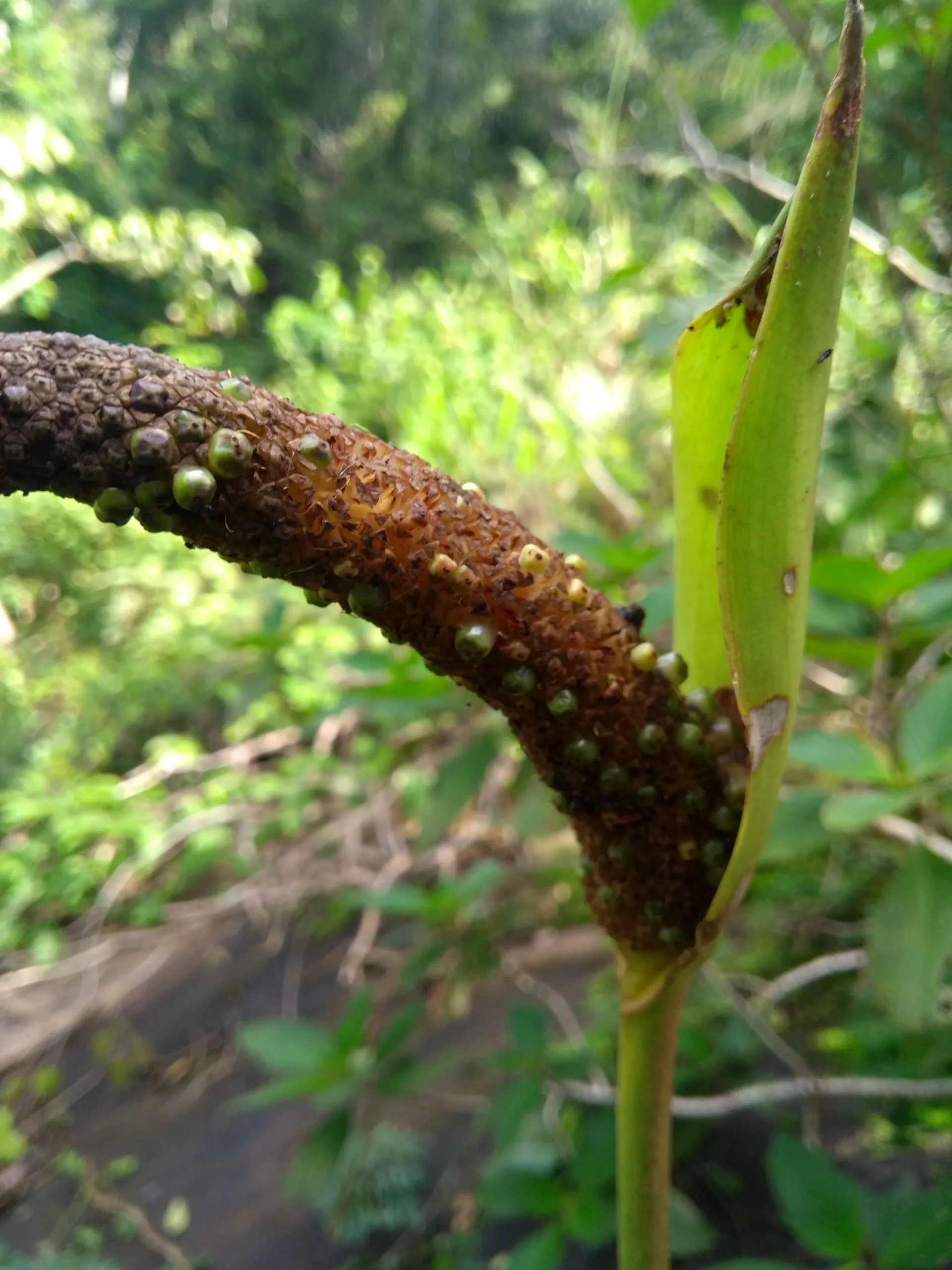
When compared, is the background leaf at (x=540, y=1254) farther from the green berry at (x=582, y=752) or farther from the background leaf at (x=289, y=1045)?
the green berry at (x=582, y=752)

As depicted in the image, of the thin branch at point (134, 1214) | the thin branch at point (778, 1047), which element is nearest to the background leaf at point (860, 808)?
the thin branch at point (778, 1047)

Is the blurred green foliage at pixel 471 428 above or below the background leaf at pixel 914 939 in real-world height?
above

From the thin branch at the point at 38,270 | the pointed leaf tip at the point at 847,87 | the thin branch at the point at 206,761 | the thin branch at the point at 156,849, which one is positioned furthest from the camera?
the thin branch at the point at 206,761

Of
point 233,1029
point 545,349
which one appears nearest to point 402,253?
point 545,349

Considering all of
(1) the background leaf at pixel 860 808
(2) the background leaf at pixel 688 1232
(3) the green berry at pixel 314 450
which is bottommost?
(2) the background leaf at pixel 688 1232

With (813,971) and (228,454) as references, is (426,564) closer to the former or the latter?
(228,454)

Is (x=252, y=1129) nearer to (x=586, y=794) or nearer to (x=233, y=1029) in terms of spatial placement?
(x=233, y=1029)
